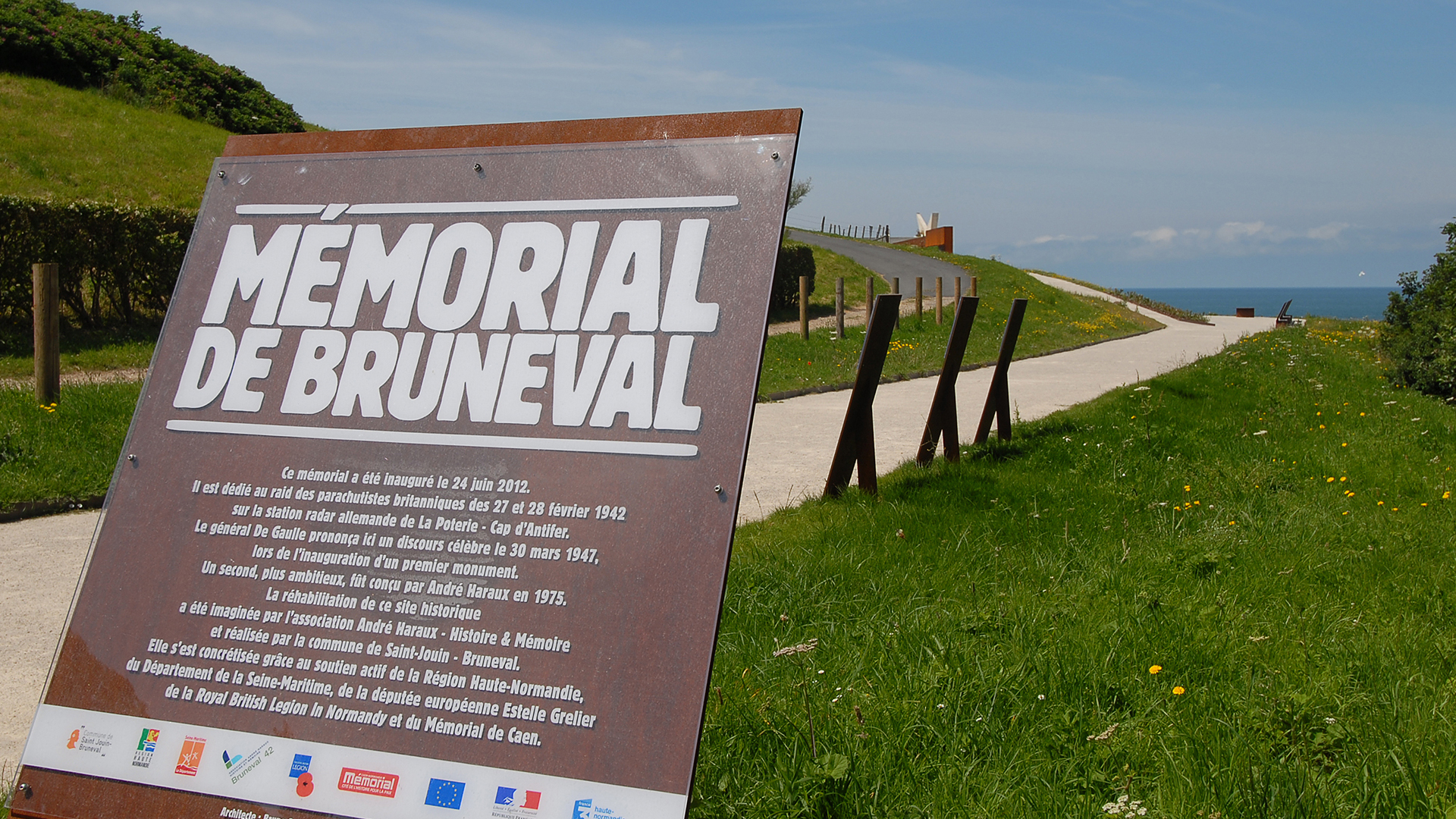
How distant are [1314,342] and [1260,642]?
54.8 feet

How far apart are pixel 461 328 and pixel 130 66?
30.0 metres

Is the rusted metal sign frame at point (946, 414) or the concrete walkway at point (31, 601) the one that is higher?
the rusted metal sign frame at point (946, 414)

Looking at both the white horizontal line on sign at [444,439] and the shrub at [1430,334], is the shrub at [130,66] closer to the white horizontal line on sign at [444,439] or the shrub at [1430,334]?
the shrub at [1430,334]

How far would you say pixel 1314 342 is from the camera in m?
17.6

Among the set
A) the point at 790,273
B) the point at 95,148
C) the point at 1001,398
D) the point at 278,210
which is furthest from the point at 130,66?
the point at 278,210

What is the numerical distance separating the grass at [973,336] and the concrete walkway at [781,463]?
0.75 meters

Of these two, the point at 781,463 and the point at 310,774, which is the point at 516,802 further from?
the point at 781,463

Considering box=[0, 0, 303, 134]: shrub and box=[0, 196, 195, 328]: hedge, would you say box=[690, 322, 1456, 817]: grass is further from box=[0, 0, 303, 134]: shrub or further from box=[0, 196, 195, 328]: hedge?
box=[0, 0, 303, 134]: shrub

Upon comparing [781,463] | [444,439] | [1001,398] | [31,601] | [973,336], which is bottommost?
[31,601]

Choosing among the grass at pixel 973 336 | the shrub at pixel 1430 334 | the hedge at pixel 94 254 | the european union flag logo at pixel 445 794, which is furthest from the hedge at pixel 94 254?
the european union flag logo at pixel 445 794

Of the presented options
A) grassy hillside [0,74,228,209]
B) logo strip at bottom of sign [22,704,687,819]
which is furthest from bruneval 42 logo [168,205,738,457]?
grassy hillside [0,74,228,209]

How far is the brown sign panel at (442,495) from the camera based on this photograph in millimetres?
2109

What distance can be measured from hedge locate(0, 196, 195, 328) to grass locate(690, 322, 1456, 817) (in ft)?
36.1

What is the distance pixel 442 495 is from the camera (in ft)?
7.75
